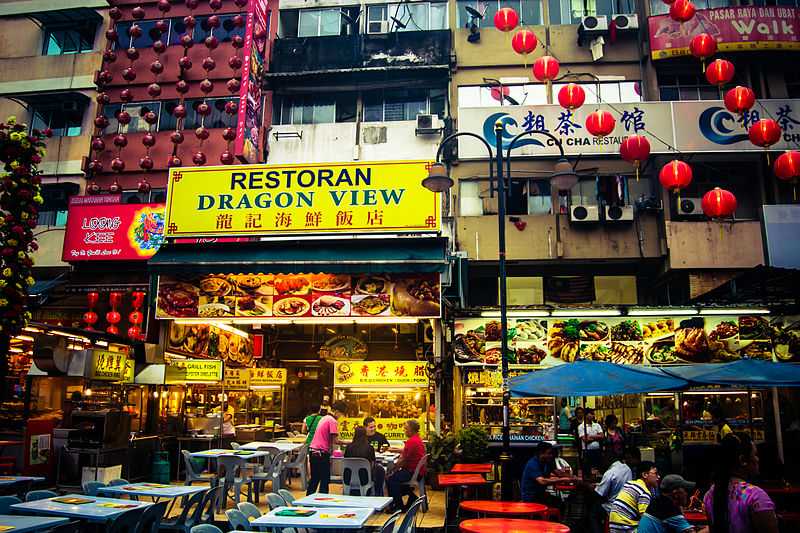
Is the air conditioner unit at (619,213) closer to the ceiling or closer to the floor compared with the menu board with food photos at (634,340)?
closer to the ceiling

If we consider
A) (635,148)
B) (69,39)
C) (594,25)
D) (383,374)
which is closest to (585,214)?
(635,148)

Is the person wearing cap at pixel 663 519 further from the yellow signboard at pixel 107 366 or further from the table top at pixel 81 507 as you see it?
the yellow signboard at pixel 107 366

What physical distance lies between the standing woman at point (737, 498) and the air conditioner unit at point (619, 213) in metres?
13.1

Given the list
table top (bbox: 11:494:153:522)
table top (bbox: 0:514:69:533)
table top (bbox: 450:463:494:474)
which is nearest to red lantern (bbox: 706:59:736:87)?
table top (bbox: 450:463:494:474)

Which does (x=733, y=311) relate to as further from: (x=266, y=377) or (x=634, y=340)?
(x=266, y=377)

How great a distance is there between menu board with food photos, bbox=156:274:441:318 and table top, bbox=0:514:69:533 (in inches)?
289

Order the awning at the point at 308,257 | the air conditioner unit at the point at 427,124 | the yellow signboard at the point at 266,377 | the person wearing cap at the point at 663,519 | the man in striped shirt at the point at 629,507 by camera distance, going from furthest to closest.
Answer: the air conditioner unit at the point at 427,124 → the yellow signboard at the point at 266,377 → the awning at the point at 308,257 → the man in striped shirt at the point at 629,507 → the person wearing cap at the point at 663,519

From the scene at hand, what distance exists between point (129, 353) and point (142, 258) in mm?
4523

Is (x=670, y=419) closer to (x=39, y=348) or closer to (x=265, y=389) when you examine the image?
(x=265, y=389)

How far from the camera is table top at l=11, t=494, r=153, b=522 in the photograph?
606 centimetres

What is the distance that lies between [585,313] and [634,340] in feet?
4.32

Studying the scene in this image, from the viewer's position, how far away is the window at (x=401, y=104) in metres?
20.0

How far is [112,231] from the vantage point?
18.8 meters

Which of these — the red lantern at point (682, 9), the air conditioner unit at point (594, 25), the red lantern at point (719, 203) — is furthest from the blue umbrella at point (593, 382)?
the air conditioner unit at point (594, 25)
